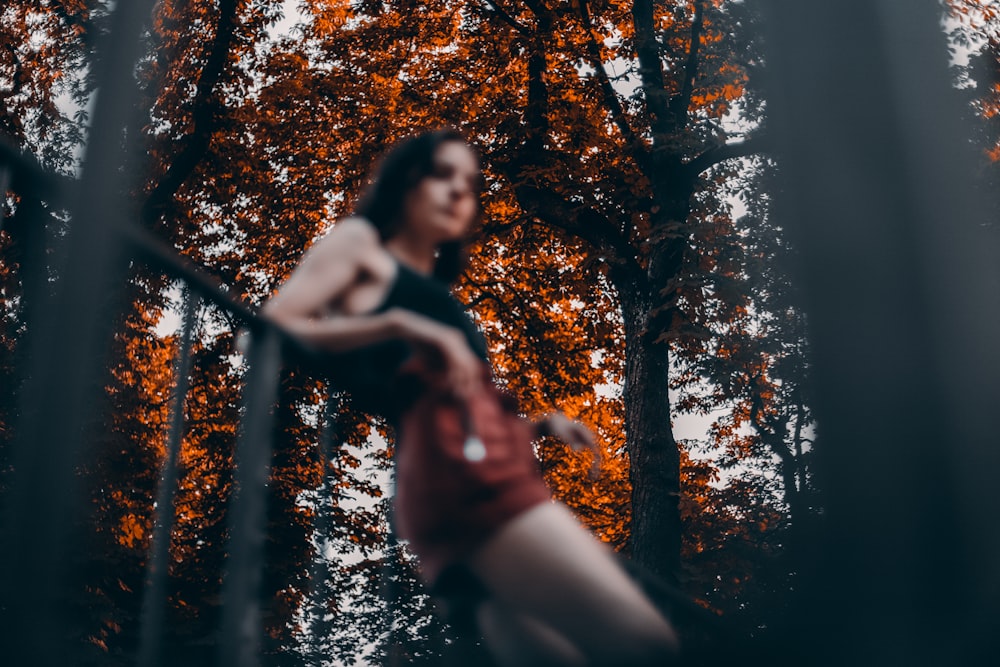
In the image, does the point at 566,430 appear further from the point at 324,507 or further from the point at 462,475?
the point at 324,507

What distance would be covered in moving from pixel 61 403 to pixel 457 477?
1.98 feet

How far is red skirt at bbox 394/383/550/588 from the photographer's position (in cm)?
148

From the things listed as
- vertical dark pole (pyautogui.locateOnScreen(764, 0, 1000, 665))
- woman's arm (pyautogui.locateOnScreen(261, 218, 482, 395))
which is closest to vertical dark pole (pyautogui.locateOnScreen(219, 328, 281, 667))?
woman's arm (pyautogui.locateOnScreen(261, 218, 482, 395))

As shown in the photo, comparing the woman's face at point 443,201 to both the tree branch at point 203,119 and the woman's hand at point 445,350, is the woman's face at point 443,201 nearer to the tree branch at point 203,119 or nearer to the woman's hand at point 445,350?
the woman's hand at point 445,350

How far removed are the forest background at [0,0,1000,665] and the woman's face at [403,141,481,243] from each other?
535 cm

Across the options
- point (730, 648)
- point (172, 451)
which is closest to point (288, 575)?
point (730, 648)

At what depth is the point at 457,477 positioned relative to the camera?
1.49 m

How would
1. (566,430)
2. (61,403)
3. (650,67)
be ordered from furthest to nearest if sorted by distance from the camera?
1. (650,67)
2. (566,430)
3. (61,403)

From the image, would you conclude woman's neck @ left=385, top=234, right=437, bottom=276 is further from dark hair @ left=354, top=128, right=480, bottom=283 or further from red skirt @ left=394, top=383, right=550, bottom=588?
red skirt @ left=394, top=383, right=550, bottom=588

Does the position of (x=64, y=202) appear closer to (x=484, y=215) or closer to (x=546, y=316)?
(x=484, y=215)

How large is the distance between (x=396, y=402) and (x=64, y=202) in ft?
1.99

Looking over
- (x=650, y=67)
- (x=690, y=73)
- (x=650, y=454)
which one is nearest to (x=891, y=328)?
(x=650, y=454)

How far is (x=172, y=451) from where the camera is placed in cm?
160

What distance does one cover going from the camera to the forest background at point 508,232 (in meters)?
7.86
